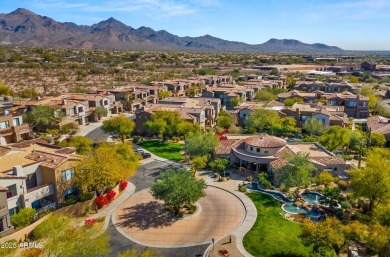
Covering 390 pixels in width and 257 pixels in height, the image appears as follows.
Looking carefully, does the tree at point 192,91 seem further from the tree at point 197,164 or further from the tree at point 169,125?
the tree at point 197,164

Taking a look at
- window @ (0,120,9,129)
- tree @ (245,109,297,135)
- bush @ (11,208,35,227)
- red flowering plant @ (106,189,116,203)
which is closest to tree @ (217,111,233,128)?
tree @ (245,109,297,135)

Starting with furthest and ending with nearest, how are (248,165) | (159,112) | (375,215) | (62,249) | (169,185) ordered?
(159,112), (248,165), (169,185), (375,215), (62,249)

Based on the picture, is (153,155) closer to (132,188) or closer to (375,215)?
(132,188)

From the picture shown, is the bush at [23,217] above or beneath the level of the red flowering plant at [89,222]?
above

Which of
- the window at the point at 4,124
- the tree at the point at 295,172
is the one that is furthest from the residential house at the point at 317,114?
the window at the point at 4,124

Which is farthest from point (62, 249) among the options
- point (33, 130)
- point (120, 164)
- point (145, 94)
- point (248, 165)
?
point (145, 94)

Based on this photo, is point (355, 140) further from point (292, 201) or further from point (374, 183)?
point (292, 201)

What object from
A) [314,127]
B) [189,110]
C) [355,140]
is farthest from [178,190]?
[189,110]
